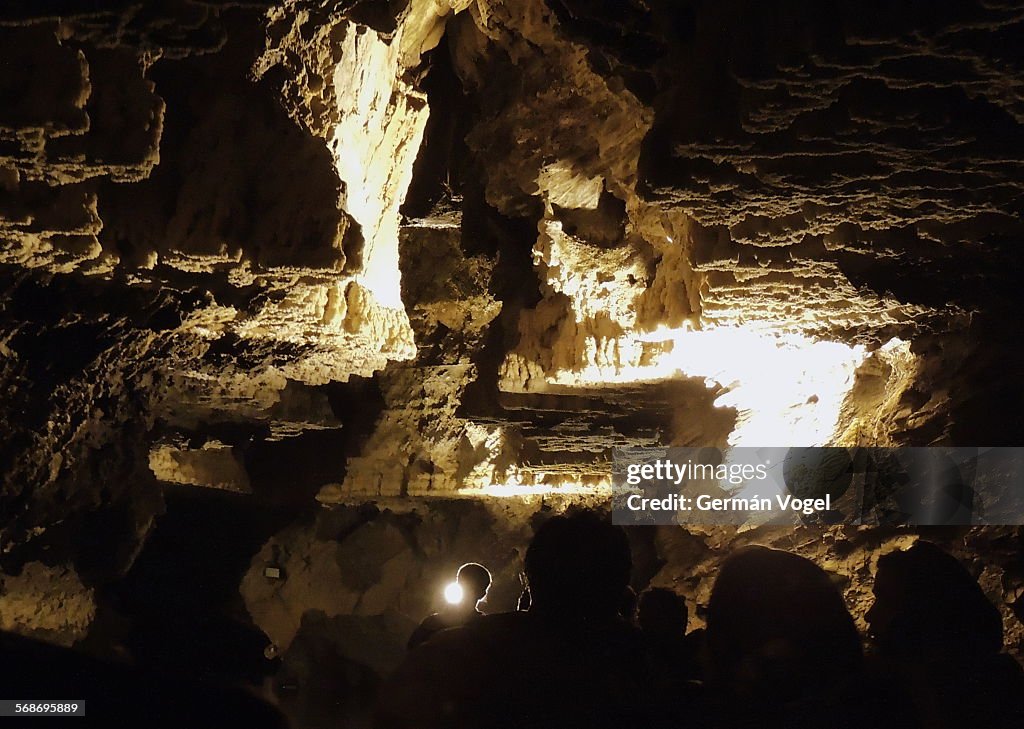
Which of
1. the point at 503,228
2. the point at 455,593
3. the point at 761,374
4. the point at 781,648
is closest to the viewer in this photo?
the point at 781,648

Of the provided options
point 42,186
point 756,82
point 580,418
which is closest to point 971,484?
point 580,418

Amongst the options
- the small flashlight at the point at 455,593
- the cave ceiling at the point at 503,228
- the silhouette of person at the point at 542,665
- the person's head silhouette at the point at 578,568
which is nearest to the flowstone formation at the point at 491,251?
the cave ceiling at the point at 503,228

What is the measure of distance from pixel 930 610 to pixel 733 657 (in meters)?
0.62

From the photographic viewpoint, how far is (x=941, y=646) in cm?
182

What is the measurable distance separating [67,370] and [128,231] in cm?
126

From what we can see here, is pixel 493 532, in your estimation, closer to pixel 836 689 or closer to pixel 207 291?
pixel 207 291

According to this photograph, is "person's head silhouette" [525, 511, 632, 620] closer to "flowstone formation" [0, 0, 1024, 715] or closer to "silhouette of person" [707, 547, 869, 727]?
"silhouette of person" [707, 547, 869, 727]

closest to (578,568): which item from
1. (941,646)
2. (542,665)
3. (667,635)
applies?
(542,665)

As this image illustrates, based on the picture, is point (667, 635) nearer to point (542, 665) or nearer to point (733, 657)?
point (733, 657)

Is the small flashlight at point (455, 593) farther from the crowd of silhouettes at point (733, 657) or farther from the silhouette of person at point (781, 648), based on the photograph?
the silhouette of person at point (781, 648)

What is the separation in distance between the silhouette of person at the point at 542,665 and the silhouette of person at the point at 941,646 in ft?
2.33

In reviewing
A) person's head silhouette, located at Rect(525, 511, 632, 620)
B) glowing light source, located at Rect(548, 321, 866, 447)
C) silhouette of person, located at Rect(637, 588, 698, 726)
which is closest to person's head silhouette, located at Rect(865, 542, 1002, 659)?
silhouette of person, located at Rect(637, 588, 698, 726)

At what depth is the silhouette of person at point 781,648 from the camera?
5.34ft

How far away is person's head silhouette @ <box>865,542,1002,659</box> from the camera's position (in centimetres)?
183
